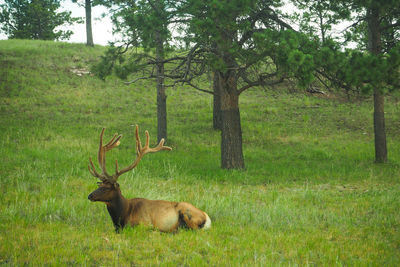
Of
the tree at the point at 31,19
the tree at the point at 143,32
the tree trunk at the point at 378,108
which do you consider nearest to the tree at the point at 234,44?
the tree at the point at 143,32

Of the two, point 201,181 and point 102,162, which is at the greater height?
point 102,162

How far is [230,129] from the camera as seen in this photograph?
1209 cm

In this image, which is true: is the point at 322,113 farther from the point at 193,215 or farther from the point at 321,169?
the point at 193,215

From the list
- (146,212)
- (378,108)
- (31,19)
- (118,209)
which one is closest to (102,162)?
(118,209)

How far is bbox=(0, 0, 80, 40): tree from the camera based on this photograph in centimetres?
4369

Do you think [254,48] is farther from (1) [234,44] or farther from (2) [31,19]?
(2) [31,19]

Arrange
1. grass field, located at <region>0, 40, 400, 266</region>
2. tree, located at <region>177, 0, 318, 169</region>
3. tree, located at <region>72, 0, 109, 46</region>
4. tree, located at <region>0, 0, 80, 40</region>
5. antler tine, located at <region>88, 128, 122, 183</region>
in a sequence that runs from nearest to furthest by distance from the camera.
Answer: grass field, located at <region>0, 40, 400, 266</region>
antler tine, located at <region>88, 128, 122, 183</region>
tree, located at <region>177, 0, 318, 169</region>
tree, located at <region>72, 0, 109, 46</region>
tree, located at <region>0, 0, 80, 40</region>

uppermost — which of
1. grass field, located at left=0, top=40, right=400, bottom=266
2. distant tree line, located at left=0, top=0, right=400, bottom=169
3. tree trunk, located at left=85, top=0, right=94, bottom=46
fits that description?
tree trunk, located at left=85, top=0, right=94, bottom=46

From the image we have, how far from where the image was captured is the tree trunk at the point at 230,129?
1197cm

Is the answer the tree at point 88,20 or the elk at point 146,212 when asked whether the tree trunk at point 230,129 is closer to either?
the elk at point 146,212

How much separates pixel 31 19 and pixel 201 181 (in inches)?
1631

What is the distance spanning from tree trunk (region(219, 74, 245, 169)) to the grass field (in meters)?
0.55

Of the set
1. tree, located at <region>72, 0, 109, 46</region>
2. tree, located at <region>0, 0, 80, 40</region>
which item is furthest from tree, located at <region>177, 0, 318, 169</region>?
tree, located at <region>0, 0, 80, 40</region>

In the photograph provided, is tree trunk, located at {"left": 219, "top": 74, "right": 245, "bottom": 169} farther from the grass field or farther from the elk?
the elk
